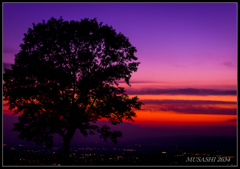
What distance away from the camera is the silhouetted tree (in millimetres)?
21906

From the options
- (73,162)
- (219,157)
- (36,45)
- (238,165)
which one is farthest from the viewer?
(36,45)

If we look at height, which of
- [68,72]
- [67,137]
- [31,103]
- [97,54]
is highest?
[97,54]

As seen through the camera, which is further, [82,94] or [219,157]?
[82,94]

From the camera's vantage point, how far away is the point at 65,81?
21781 millimetres

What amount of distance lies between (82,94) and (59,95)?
2098mm

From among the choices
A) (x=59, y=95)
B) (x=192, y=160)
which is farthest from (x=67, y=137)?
(x=192, y=160)

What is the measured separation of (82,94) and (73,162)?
19.4 ft

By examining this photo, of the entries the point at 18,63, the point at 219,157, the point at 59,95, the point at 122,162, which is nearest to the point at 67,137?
the point at 59,95

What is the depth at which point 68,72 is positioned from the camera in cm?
2222

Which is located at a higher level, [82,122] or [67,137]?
[82,122]

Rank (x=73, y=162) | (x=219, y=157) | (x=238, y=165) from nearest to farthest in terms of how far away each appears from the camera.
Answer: (x=238, y=165)
(x=219, y=157)
(x=73, y=162)

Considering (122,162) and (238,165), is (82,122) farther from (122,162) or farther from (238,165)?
(238,165)

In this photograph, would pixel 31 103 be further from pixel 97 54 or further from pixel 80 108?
pixel 97 54

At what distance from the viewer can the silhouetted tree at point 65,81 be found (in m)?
21.9
